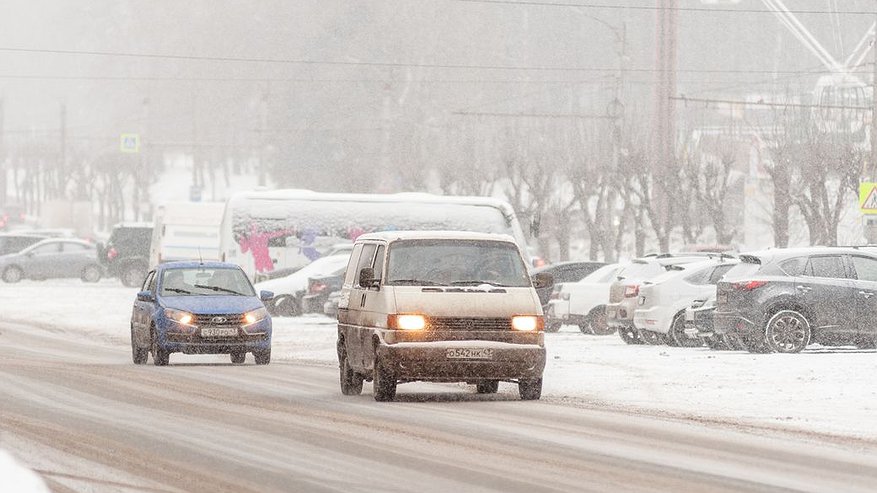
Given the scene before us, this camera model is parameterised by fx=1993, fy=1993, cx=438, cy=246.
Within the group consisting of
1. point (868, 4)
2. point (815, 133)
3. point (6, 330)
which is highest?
point (868, 4)

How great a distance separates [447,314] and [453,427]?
3.06m

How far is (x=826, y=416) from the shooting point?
60.8 feet

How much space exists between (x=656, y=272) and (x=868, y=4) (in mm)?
95561

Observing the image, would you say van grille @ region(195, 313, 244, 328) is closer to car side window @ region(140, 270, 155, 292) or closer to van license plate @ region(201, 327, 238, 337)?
van license plate @ region(201, 327, 238, 337)

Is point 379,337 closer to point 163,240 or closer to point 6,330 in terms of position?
point 6,330

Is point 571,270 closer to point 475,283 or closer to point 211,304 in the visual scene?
point 211,304

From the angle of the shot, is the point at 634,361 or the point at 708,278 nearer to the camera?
the point at 634,361

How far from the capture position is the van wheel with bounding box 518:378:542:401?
801 inches

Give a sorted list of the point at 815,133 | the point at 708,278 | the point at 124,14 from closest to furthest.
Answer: the point at 708,278
the point at 815,133
the point at 124,14

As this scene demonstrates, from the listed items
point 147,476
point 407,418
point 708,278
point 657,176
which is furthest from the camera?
point 657,176

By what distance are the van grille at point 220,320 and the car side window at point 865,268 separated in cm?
917

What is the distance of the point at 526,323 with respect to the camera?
19922 millimetres

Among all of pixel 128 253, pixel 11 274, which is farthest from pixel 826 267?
pixel 11 274

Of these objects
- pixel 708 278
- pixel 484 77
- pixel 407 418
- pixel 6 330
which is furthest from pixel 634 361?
pixel 484 77
